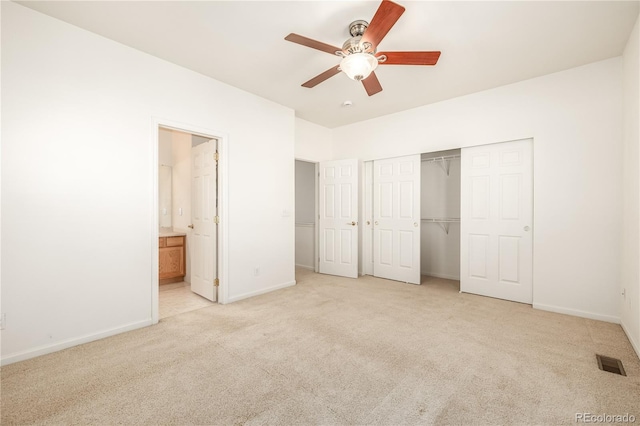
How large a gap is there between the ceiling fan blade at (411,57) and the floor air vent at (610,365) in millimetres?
2741

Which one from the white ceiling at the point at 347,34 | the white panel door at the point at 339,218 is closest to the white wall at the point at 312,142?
the white panel door at the point at 339,218

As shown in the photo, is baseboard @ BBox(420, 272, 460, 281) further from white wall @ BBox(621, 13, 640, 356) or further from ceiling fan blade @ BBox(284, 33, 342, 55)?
ceiling fan blade @ BBox(284, 33, 342, 55)

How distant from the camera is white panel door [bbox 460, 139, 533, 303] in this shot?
3699mm

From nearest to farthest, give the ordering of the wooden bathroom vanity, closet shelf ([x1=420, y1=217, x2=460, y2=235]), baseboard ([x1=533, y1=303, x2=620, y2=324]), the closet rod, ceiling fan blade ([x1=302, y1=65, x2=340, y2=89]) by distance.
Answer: ceiling fan blade ([x1=302, y1=65, x2=340, y2=89]) < baseboard ([x1=533, y1=303, x2=620, y2=324]) < the wooden bathroom vanity < the closet rod < closet shelf ([x1=420, y1=217, x2=460, y2=235])

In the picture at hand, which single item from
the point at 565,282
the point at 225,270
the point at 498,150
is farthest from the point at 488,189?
the point at 225,270

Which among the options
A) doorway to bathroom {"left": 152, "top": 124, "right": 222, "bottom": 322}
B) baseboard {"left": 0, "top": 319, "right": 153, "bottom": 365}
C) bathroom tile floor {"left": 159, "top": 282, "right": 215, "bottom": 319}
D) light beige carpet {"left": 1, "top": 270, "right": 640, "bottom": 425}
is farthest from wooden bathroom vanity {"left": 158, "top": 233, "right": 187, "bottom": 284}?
baseboard {"left": 0, "top": 319, "right": 153, "bottom": 365}

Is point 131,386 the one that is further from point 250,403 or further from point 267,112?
point 267,112

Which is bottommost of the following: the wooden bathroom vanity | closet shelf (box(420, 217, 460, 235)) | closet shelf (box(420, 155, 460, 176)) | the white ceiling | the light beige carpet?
the light beige carpet

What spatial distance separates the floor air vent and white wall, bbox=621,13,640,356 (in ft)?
0.93

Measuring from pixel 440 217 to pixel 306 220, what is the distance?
110 inches

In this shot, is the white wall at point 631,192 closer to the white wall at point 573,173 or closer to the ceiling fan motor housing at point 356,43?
the white wall at point 573,173

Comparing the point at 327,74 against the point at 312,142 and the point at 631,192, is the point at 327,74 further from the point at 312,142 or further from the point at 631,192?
the point at 631,192

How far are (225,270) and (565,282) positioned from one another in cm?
412

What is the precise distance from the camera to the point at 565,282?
11.0ft
